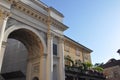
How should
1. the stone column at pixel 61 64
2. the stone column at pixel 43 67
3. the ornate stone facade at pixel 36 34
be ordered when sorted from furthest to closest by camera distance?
1. the stone column at pixel 61 64
2. the stone column at pixel 43 67
3. the ornate stone facade at pixel 36 34

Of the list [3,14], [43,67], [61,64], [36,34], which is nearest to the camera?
[3,14]

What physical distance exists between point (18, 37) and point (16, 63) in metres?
6.95

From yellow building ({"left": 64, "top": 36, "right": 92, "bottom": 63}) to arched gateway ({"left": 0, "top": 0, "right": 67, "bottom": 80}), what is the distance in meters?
7.65

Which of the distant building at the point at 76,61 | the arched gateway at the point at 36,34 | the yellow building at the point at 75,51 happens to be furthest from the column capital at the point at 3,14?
the yellow building at the point at 75,51

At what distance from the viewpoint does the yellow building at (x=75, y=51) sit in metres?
30.7

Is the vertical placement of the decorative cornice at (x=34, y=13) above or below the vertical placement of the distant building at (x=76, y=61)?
above

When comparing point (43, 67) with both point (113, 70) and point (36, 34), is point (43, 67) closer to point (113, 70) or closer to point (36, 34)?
point (36, 34)

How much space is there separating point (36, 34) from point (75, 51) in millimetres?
14877

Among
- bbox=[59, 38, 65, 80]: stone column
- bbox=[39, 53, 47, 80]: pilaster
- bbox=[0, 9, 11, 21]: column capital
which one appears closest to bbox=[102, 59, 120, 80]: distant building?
bbox=[59, 38, 65, 80]: stone column

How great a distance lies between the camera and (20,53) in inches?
1038

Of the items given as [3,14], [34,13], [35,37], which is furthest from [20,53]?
[3,14]

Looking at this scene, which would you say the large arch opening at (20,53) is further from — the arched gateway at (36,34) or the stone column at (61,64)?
the stone column at (61,64)

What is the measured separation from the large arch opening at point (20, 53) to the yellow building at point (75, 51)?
8.07 meters

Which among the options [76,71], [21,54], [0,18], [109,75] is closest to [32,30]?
[0,18]
